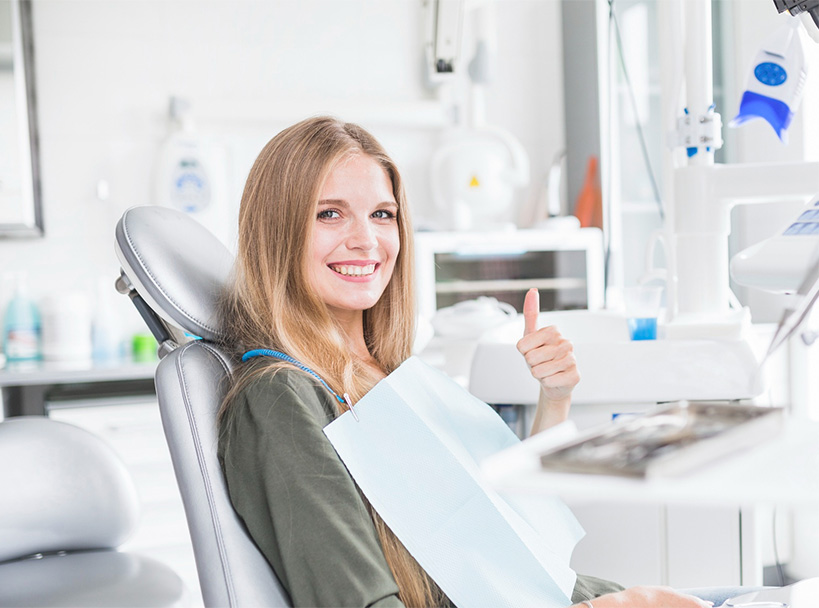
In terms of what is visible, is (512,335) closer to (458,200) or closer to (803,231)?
(803,231)

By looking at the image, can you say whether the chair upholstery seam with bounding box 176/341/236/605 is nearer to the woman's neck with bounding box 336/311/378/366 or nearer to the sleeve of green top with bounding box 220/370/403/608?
the sleeve of green top with bounding box 220/370/403/608

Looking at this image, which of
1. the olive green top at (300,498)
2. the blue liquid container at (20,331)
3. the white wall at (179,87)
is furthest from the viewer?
the white wall at (179,87)

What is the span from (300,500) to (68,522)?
71 cm

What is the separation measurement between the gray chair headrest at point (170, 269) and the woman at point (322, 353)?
38mm

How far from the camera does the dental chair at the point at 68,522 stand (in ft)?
3.92

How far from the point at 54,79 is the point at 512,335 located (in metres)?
1.78

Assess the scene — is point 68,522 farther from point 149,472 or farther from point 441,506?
point 149,472

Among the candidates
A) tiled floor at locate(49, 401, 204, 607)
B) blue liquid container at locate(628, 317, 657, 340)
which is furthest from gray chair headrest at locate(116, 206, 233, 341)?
tiled floor at locate(49, 401, 204, 607)

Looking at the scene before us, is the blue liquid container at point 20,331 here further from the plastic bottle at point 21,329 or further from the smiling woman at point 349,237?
the smiling woman at point 349,237

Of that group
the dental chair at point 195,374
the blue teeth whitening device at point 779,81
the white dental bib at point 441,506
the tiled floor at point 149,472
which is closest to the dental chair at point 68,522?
the dental chair at point 195,374

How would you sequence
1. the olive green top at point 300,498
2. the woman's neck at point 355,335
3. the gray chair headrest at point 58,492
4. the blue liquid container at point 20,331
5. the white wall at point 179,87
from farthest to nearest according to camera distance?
the white wall at point 179,87 < the blue liquid container at point 20,331 < the gray chair headrest at point 58,492 < the woman's neck at point 355,335 < the olive green top at point 300,498

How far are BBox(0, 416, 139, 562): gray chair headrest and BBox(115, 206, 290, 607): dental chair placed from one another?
0.46m

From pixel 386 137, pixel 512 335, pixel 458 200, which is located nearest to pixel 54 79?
pixel 386 137

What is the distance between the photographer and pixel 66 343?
238 centimetres
